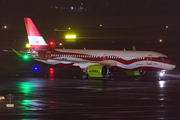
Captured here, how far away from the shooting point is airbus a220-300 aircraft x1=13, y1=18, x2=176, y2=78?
41.6 metres

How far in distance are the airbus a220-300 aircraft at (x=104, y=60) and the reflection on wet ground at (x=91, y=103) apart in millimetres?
9986

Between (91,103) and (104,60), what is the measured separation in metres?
21.1

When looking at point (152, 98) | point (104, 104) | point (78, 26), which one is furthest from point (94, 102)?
point (78, 26)

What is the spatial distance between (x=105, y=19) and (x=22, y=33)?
2343 cm

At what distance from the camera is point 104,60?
1720 inches

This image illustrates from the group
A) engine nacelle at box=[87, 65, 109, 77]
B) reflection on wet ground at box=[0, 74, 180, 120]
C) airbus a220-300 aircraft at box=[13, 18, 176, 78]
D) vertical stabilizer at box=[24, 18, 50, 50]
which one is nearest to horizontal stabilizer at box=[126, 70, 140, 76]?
airbus a220-300 aircraft at box=[13, 18, 176, 78]

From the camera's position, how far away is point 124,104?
73.8 feet

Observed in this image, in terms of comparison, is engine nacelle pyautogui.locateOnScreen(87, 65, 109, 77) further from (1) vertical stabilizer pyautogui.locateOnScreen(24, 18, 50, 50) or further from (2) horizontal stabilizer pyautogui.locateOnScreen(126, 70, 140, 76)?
(1) vertical stabilizer pyautogui.locateOnScreen(24, 18, 50, 50)

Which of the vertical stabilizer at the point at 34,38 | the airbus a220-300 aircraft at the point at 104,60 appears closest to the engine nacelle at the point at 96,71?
the airbus a220-300 aircraft at the point at 104,60

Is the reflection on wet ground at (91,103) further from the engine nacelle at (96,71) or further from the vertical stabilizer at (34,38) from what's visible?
the vertical stabilizer at (34,38)

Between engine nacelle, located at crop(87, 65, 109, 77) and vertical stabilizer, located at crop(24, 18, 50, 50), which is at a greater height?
vertical stabilizer, located at crop(24, 18, 50, 50)

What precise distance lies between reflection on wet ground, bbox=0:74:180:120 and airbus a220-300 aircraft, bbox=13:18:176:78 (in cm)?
999

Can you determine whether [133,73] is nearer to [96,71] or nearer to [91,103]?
[96,71]

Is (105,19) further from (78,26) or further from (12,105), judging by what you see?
(12,105)
